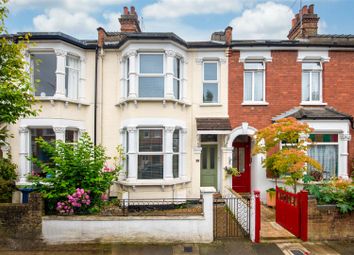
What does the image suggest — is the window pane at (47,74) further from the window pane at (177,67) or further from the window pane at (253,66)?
the window pane at (253,66)

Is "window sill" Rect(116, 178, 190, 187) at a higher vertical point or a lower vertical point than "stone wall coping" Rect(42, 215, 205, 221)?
higher

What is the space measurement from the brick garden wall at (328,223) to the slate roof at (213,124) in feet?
15.6

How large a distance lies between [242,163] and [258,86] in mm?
3778

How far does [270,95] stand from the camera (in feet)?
39.3

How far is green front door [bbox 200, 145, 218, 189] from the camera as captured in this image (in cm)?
1241

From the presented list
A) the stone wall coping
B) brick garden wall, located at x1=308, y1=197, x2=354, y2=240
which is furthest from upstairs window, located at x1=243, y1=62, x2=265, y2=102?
the stone wall coping

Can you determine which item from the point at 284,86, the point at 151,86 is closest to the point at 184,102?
the point at 151,86

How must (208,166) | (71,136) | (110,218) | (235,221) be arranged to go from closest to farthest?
(110,218) → (235,221) → (71,136) → (208,166)

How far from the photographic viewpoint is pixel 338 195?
25.0 ft

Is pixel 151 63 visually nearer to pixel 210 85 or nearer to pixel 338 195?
pixel 210 85

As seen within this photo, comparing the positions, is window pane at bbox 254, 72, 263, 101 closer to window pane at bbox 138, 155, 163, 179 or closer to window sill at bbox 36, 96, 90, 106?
window pane at bbox 138, 155, 163, 179

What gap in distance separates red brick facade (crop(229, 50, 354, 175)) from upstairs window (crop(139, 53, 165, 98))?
3283 mm

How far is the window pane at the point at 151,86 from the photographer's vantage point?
11047mm

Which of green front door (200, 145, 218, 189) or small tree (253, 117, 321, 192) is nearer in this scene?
small tree (253, 117, 321, 192)
